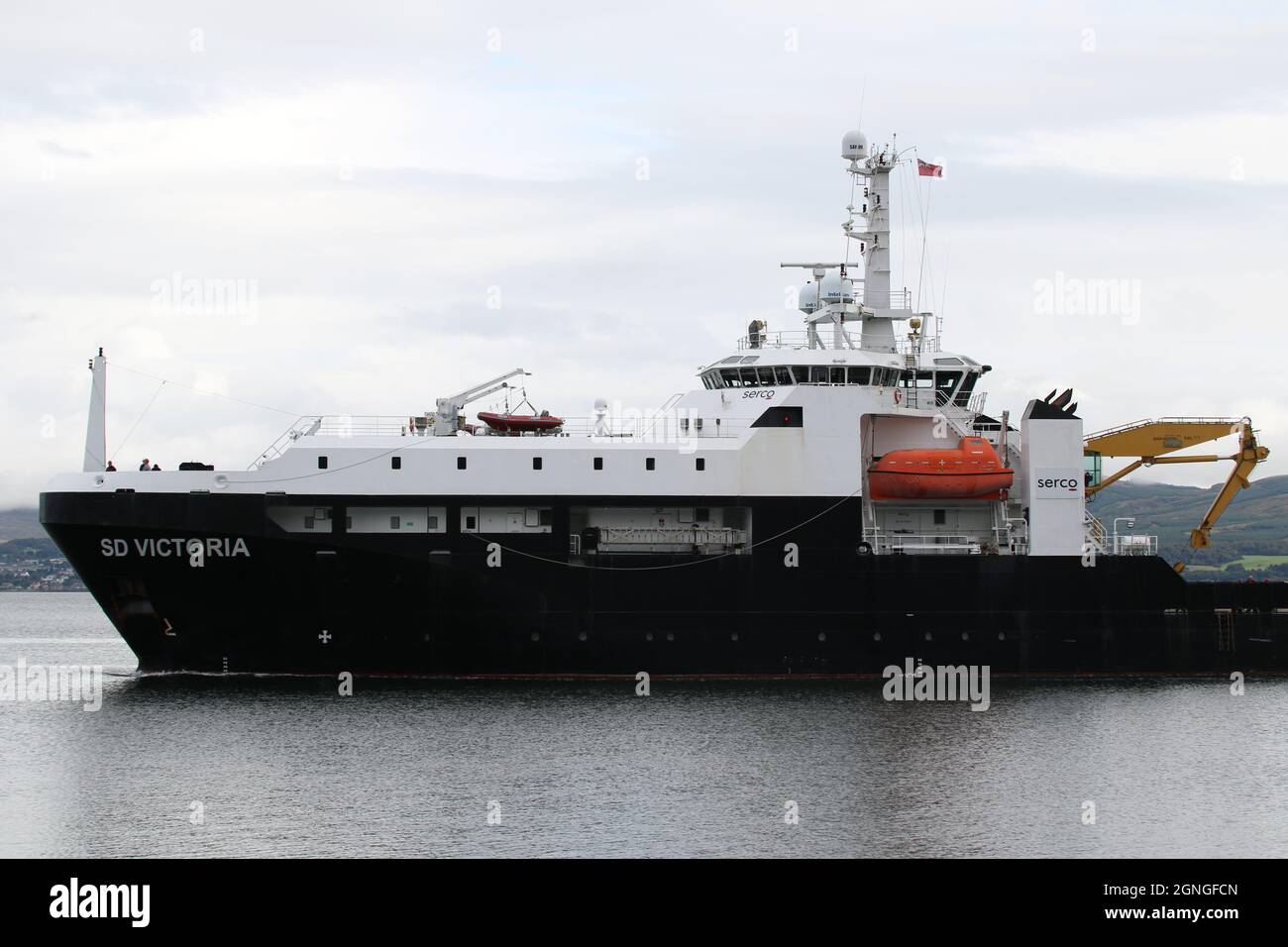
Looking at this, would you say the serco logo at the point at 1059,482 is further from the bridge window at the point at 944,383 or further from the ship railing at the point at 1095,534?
the bridge window at the point at 944,383

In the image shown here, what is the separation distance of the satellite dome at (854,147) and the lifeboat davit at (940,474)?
8.70m

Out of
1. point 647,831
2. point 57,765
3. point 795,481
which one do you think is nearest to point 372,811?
point 647,831

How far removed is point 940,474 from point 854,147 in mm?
9755

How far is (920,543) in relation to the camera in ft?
116

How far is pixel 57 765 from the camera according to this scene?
25594 mm

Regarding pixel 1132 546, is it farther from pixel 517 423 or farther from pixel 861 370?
pixel 517 423

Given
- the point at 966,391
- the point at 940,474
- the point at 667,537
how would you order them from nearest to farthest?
the point at 667,537 → the point at 940,474 → the point at 966,391

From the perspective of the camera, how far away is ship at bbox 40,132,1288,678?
3250 centimetres

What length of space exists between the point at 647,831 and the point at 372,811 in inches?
171

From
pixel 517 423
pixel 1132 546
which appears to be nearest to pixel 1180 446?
pixel 1132 546

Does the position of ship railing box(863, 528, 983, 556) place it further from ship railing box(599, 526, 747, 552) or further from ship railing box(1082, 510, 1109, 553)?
ship railing box(599, 526, 747, 552)

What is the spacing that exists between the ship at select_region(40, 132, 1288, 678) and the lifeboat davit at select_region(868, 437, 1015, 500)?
0.07 meters

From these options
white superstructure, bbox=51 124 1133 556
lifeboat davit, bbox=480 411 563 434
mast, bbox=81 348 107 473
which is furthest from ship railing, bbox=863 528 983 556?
mast, bbox=81 348 107 473

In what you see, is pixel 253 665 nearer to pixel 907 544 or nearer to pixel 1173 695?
pixel 907 544
